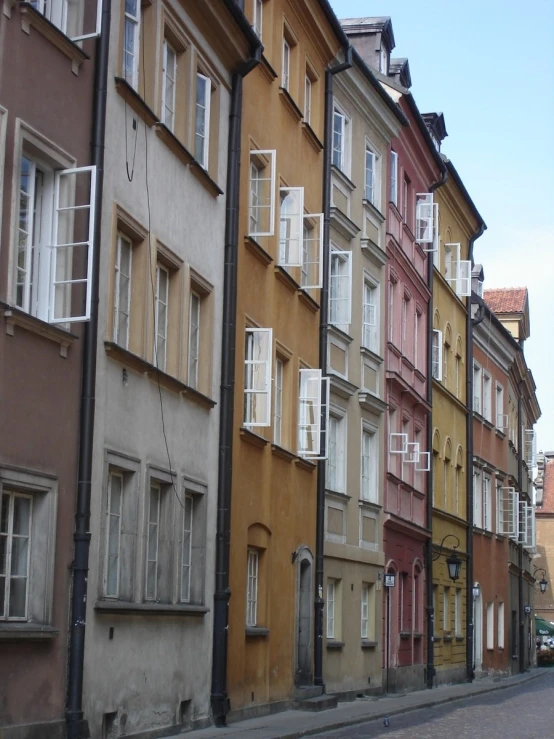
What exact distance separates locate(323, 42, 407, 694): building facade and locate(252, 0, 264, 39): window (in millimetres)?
4858

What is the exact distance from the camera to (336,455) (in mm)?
27953

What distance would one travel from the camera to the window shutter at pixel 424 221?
117ft

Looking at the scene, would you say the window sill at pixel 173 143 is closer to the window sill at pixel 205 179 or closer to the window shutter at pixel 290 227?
the window sill at pixel 205 179

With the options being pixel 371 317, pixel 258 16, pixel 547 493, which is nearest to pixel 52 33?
pixel 258 16

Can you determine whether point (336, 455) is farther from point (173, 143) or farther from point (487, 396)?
point (487, 396)

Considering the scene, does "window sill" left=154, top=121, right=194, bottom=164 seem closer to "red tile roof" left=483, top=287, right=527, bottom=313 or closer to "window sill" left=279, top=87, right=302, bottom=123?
"window sill" left=279, top=87, right=302, bottom=123

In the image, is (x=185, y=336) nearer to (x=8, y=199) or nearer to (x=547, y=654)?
(x=8, y=199)

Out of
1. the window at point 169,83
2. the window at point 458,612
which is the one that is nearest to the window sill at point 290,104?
the window at point 169,83

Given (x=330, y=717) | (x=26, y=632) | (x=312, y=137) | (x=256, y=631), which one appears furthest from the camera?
(x=312, y=137)

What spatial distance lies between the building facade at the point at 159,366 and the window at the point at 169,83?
0.03 m

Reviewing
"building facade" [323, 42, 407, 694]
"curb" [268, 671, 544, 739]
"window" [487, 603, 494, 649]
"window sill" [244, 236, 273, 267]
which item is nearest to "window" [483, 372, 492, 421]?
"window" [487, 603, 494, 649]

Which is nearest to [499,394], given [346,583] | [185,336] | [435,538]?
[435,538]

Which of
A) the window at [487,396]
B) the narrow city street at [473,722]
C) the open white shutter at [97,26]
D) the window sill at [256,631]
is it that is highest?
the window at [487,396]

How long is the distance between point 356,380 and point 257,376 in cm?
743
